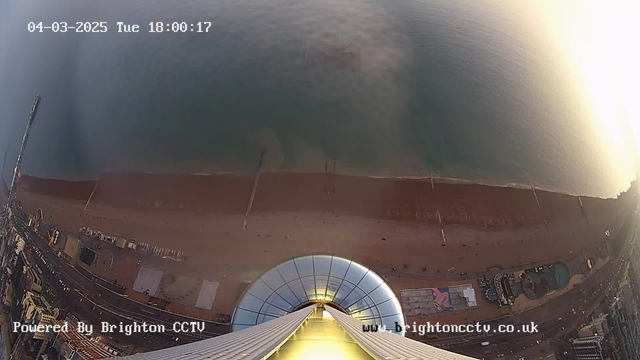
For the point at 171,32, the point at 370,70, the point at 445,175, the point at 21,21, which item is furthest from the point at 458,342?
the point at 21,21

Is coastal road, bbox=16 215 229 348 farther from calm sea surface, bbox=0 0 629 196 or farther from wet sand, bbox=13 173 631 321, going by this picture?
calm sea surface, bbox=0 0 629 196

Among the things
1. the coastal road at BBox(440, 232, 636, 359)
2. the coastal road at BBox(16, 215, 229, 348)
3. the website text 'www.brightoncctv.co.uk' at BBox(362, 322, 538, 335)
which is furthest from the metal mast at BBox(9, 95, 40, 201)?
the coastal road at BBox(440, 232, 636, 359)

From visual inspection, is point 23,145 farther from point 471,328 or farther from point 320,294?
point 471,328

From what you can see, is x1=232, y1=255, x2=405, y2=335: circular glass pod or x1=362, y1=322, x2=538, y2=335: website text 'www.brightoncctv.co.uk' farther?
x1=362, y1=322, x2=538, y2=335: website text 'www.brightoncctv.co.uk'

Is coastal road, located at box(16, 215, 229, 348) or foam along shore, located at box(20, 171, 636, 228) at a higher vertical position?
foam along shore, located at box(20, 171, 636, 228)

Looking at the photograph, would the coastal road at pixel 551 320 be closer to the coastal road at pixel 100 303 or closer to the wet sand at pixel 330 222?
the wet sand at pixel 330 222

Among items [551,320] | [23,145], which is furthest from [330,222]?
[23,145]
